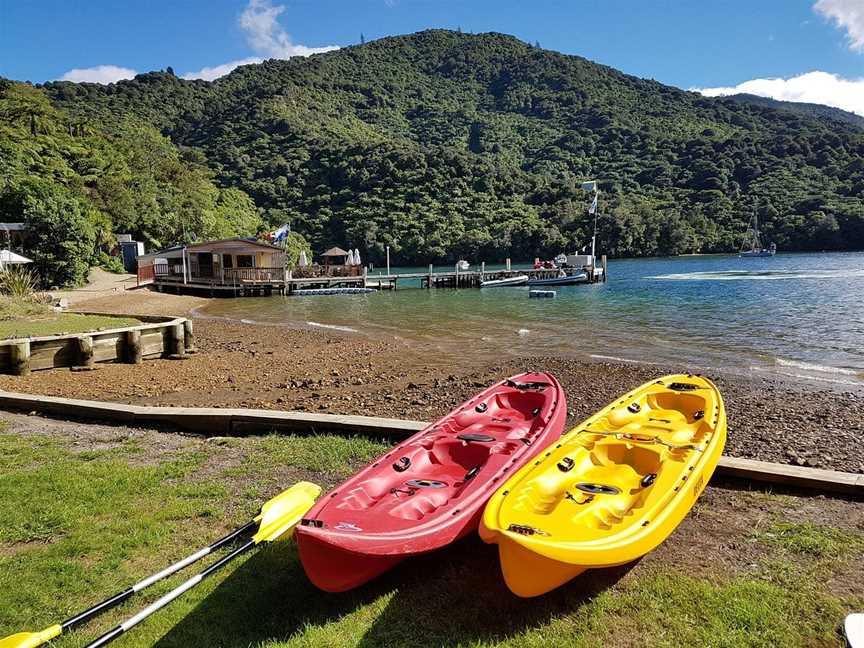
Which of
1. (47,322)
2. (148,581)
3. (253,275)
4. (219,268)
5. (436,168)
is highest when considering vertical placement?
(436,168)

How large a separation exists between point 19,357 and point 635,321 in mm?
22601

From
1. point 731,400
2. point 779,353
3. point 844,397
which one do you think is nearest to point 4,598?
point 731,400

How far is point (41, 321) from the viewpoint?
1523cm

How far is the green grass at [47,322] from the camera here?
13.4 m

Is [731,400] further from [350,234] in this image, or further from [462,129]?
[462,129]

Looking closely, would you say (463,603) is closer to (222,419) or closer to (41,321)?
(222,419)

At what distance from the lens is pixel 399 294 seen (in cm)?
4372

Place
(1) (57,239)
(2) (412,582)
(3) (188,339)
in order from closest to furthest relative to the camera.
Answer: (2) (412,582) < (3) (188,339) < (1) (57,239)

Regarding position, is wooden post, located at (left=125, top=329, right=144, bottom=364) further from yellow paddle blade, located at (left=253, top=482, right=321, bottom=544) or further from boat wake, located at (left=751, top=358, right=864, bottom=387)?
boat wake, located at (left=751, top=358, right=864, bottom=387)

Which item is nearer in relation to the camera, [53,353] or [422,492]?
[422,492]

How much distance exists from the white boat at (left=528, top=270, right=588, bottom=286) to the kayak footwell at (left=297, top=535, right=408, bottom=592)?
4612 centimetres

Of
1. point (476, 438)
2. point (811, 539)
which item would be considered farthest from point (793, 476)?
point (476, 438)

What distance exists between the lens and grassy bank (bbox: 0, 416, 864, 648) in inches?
132

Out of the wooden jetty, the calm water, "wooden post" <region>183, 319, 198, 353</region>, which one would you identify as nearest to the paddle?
"wooden post" <region>183, 319, 198, 353</region>
